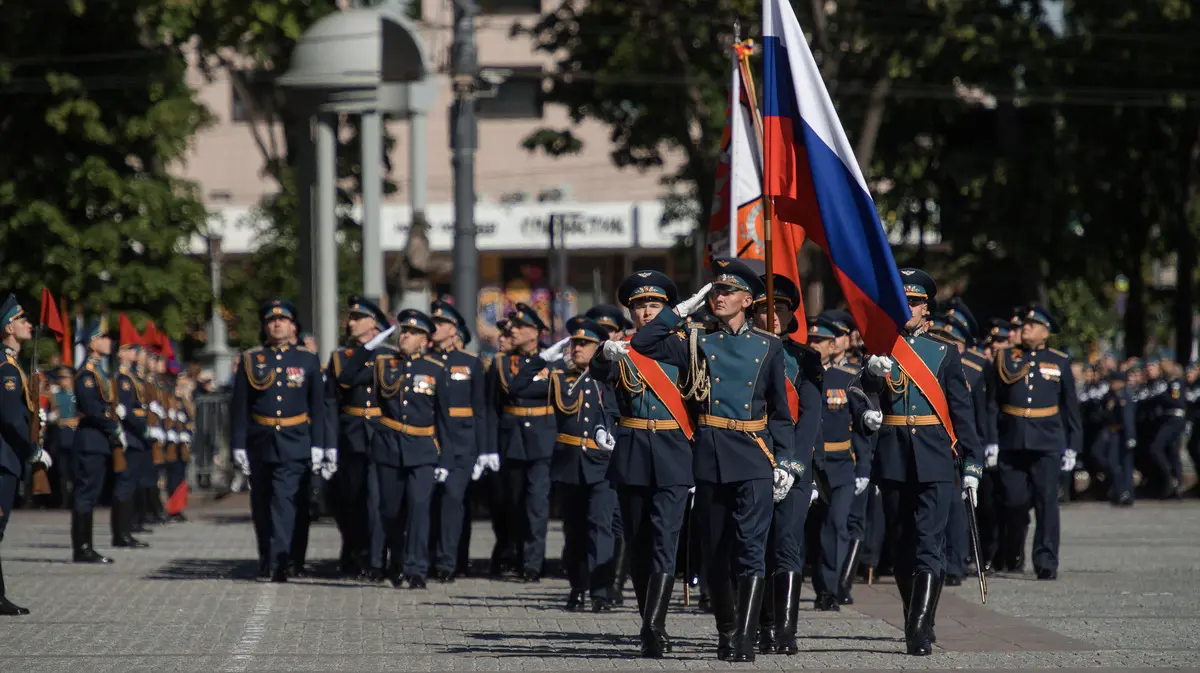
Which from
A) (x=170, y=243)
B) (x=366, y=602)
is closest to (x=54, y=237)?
(x=170, y=243)

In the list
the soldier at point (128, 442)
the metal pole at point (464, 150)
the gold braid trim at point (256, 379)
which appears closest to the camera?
the gold braid trim at point (256, 379)

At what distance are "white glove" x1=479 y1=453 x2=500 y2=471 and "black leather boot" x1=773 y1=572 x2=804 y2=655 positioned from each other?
4.99m

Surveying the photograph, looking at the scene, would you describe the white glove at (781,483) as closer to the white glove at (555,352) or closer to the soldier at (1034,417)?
the white glove at (555,352)

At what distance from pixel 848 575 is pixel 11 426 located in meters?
5.43

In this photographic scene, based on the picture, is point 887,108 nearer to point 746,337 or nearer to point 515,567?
point 515,567

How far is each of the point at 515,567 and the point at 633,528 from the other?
5.56m

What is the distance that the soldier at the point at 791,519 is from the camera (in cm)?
1054

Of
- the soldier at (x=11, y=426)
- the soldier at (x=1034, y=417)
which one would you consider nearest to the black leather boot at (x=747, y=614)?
the soldier at (x=11, y=426)

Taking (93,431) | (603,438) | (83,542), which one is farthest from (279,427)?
(603,438)

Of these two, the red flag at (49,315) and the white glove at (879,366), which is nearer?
the white glove at (879,366)

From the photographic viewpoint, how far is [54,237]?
1166 inches

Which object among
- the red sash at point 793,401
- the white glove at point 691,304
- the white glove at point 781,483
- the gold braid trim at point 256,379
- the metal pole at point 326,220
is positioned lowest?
the white glove at point 781,483

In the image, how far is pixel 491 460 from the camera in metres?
15.3

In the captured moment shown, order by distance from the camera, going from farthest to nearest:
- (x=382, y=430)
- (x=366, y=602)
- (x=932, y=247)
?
(x=932, y=247)
(x=382, y=430)
(x=366, y=602)
